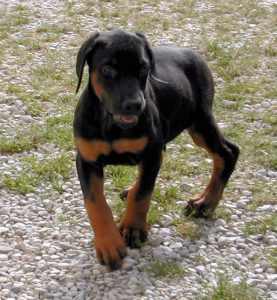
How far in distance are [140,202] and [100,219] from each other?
1.14 feet

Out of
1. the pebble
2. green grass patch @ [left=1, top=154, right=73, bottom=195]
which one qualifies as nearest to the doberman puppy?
the pebble

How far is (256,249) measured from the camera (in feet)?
18.8

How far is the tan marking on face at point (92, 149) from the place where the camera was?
5.23m

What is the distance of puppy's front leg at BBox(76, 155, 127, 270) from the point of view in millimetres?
5316

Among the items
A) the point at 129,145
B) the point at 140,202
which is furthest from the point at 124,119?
the point at 140,202

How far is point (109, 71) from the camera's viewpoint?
5055 mm

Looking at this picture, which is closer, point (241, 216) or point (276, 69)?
point (241, 216)

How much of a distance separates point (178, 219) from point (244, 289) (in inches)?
48.3

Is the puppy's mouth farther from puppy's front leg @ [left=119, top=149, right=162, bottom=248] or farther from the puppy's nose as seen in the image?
puppy's front leg @ [left=119, top=149, right=162, bottom=248]

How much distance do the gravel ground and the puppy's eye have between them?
139cm

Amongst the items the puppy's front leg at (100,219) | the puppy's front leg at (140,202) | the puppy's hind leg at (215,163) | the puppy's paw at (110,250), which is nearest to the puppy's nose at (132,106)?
the puppy's front leg at (140,202)

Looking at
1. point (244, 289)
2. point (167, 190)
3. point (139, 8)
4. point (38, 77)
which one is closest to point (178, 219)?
point (167, 190)

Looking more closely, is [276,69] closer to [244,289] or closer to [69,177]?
[69,177]

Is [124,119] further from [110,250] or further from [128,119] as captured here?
[110,250]
